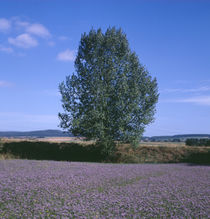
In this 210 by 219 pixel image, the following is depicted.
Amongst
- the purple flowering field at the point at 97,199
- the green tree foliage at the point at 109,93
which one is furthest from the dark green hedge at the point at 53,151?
the purple flowering field at the point at 97,199

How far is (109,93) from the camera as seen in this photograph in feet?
80.5

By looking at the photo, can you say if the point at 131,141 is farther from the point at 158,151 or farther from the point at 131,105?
the point at 158,151

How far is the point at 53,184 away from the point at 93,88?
50.2ft

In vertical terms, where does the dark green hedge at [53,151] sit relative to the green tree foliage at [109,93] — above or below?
below

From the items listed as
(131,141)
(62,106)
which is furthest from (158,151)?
(62,106)

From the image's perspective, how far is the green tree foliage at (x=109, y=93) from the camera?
78.0 ft

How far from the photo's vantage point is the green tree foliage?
2377 cm

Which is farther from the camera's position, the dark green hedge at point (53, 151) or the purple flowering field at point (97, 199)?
the dark green hedge at point (53, 151)

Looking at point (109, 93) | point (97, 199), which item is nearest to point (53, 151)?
point (109, 93)

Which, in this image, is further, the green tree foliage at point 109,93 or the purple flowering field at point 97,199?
the green tree foliage at point 109,93

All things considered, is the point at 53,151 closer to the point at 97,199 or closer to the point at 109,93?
the point at 109,93

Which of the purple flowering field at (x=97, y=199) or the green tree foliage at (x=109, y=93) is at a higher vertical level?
the green tree foliage at (x=109, y=93)

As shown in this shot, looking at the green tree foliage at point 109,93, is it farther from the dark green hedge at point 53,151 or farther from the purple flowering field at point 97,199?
the purple flowering field at point 97,199

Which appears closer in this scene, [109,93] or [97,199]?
[97,199]
